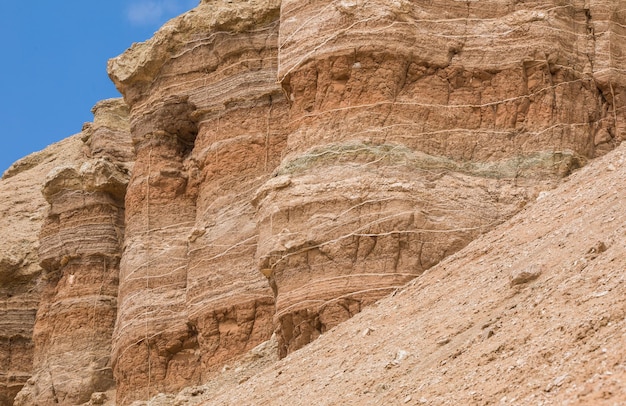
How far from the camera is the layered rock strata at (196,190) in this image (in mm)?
27625

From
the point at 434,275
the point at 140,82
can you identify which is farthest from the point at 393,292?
the point at 140,82

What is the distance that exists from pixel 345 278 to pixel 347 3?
14.9ft

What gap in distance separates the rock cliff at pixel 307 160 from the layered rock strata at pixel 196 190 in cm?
4

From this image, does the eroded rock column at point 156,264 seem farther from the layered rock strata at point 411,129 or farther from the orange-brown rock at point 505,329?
the orange-brown rock at point 505,329

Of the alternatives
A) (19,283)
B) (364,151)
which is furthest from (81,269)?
(364,151)

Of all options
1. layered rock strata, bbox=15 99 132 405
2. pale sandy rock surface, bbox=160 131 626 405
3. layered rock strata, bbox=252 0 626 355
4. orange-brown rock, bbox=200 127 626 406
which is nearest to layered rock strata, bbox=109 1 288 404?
layered rock strata, bbox=15 99 132 405

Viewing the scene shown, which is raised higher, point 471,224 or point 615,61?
point 615,61

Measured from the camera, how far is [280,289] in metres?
22.8

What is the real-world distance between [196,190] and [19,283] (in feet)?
24.6

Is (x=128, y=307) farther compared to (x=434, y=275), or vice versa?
(x=128, y=307)

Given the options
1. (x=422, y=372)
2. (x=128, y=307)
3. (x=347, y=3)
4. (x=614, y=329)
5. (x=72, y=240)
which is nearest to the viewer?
(x=614, y=329)

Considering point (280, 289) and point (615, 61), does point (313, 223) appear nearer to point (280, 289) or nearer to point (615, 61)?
point (280, 289)

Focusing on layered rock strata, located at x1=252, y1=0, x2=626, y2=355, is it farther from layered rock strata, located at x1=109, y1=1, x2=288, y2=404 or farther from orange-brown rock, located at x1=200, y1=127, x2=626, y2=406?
layered rock strata, located at x1=109, y1=1, x2=288, y2=404

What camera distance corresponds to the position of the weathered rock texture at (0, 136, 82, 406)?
3522 centimetres
